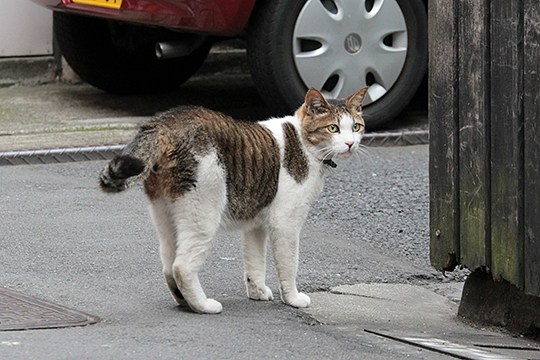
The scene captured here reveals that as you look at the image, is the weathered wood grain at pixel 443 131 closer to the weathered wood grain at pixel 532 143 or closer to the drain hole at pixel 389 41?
the weathered wood grain at pixel 532 143

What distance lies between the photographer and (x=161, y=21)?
28.5 ft

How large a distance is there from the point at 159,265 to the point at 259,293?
0.72 m

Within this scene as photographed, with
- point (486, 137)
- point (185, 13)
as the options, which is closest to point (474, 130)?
point (486, 137)

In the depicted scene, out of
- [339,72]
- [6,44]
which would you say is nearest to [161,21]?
[339,72]

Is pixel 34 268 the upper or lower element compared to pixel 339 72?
lower

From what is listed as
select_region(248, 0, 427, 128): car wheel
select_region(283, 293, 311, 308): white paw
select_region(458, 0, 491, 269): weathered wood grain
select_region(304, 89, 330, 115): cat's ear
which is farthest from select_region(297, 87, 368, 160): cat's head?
select_region(248, 0, 427, 128): car wheel

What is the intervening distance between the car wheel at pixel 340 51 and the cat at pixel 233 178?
3.10m

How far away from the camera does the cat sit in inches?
204

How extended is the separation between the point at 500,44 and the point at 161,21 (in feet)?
12.7

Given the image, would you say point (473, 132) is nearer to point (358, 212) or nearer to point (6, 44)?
point (358, 212)

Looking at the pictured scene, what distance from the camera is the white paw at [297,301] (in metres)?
5.59

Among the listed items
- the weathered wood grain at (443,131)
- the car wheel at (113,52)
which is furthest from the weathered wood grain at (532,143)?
the car wheel at (113,52)

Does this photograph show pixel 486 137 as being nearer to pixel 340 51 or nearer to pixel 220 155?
pixel 220 155

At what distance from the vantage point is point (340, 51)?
906cm
